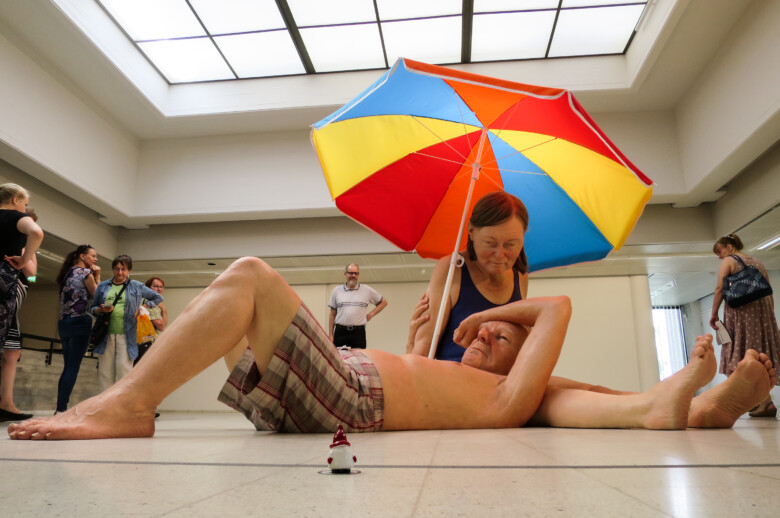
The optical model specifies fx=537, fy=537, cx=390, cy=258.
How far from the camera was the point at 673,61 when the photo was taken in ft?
20.2

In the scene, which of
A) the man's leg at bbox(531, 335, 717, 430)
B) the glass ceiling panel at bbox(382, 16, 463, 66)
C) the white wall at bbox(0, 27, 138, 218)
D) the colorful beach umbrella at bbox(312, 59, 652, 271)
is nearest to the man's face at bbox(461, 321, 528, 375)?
the man's leg at bbox(531, 335, 717, 430)

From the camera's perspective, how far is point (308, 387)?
5.19 ft

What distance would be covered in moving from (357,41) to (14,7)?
11.7ft

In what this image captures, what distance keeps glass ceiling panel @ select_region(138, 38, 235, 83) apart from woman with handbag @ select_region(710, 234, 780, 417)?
246 inches

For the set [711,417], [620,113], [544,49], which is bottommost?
[711,417]

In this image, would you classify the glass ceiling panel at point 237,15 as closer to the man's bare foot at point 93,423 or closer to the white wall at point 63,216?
the white wall at point 63,216

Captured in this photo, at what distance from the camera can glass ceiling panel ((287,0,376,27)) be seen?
6.00 meters

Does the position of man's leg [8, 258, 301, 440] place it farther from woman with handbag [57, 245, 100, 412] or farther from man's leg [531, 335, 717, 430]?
woman with handbag [57, 245, 100, 412]

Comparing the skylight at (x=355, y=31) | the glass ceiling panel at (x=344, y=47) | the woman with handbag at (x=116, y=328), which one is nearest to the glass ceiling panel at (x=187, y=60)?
the skylight at (x=355, y=31)

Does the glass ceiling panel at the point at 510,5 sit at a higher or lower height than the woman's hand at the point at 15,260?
higher

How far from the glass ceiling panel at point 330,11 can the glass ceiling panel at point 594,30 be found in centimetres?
224

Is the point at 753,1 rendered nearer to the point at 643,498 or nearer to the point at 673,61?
the point at 673,61

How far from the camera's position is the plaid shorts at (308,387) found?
1.53 metres

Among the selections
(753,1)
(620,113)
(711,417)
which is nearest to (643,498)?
(711,417)
